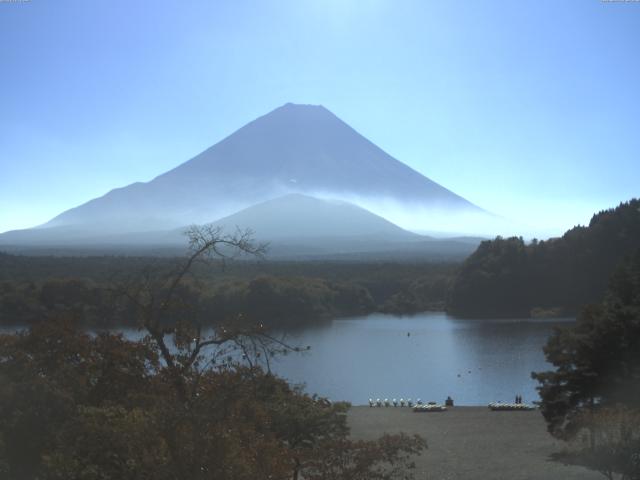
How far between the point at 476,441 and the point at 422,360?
41.6 ft

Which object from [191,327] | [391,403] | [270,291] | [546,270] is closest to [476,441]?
[391,403]

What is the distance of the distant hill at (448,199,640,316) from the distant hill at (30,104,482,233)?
88.6 meters

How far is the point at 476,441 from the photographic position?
12.5 m

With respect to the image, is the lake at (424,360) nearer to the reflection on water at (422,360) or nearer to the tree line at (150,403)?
the reflection on water at (422,360)

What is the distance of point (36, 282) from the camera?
3378 cm

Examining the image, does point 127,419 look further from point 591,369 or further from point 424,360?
point 424,360

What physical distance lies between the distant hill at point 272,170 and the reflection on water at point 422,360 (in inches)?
3686

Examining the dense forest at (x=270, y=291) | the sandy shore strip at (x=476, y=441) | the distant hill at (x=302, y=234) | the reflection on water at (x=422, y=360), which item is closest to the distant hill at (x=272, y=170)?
the distant hill at (x=302, y=234)

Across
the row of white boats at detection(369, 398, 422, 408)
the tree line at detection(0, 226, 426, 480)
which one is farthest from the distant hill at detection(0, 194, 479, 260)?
the tree line at detection(0, 226, 426, 480)

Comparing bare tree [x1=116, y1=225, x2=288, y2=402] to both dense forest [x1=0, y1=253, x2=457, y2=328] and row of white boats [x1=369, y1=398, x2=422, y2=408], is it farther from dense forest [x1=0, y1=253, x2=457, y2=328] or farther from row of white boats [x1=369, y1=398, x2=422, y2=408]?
dense forest [x1=0, y1=253, x2=457, y2=328]

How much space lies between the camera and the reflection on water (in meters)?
19.5

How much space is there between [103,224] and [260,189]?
2874 cm

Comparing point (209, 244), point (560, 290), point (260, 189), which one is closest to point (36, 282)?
point (560, 290)

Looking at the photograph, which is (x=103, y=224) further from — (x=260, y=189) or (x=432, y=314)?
(x=432, y=314)
